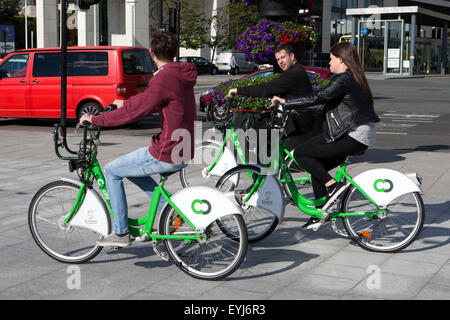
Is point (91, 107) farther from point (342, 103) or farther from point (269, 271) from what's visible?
point (269, 271)

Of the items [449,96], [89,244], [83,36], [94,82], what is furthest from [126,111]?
[83,36]

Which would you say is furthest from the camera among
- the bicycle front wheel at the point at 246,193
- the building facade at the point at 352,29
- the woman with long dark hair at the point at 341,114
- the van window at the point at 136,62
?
the building facade at the point at 352,29

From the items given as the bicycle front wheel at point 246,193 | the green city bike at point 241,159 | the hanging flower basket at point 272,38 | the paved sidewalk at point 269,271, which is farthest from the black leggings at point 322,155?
the hanging flower basket at point 272,38

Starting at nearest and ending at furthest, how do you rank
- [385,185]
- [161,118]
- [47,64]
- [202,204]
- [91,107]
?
1. [202,204]
2. [161,118]
3. [385,185]
4. [91,107]
5. [47,64]

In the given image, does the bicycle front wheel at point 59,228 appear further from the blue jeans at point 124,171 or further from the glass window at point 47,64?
the glass window at point 47,64

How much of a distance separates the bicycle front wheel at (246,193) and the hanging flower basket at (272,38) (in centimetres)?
491

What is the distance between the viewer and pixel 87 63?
47.8ft

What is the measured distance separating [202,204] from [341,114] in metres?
1.52

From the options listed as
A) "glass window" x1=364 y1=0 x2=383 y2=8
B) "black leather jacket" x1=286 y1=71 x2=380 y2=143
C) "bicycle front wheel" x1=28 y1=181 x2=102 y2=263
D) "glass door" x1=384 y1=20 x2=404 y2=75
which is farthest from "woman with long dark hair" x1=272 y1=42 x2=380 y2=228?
"glass window" x1=364 y1=0 x2=383 y2=8

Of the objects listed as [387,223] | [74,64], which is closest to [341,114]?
[387,223]

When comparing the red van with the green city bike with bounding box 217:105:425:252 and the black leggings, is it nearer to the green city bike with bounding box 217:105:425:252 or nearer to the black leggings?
the green city bike with bounding box 217:105:425:252

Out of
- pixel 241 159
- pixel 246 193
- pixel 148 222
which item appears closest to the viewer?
pixel 148 222

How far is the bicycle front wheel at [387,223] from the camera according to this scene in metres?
5.08

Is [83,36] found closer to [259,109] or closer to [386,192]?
[259,109]
